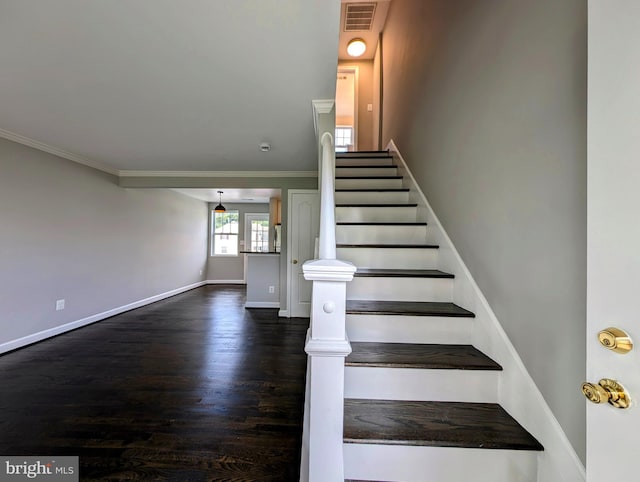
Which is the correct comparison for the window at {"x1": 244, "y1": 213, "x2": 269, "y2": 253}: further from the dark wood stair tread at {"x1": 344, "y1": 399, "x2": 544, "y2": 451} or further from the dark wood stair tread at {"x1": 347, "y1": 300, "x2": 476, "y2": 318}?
the dark wood stair tread at {"x1": 344, "y1": 399, "x2": 544, "y2": 451}

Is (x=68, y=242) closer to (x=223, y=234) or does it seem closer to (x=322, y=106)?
(x=322, y=106)

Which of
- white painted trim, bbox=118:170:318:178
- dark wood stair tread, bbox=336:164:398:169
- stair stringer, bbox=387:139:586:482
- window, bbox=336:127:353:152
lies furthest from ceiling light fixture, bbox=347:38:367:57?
stair stringer, bbox=387:139:586:482

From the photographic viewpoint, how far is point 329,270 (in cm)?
88

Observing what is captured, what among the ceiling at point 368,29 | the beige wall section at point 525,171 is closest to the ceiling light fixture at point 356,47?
the ceiling at point 368,29

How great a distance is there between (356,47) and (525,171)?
5.13 metres

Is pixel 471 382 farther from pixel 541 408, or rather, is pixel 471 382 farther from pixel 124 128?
pixel 124 128

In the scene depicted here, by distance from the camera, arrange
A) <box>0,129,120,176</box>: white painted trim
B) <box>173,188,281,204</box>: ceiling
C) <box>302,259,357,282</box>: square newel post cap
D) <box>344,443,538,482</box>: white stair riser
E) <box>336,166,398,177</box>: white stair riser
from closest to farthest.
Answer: <box>302,259,357,282</box>: square newel post cap
<box>344,443,538,482</box>: white stair riser
<box>0,129,120,176</box>: white painted trim
<box>336,166,398,177</box>: white stair riser
<box>173,188,281,204</box>: ceiling

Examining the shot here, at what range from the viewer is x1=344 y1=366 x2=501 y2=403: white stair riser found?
121 cm

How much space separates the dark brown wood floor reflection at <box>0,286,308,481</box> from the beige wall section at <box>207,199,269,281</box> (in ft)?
13.1

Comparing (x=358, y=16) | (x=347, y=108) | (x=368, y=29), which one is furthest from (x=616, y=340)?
(x=347, y=108)

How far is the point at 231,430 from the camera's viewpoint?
5.54ft

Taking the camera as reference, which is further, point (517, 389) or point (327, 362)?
point (517, 389)
